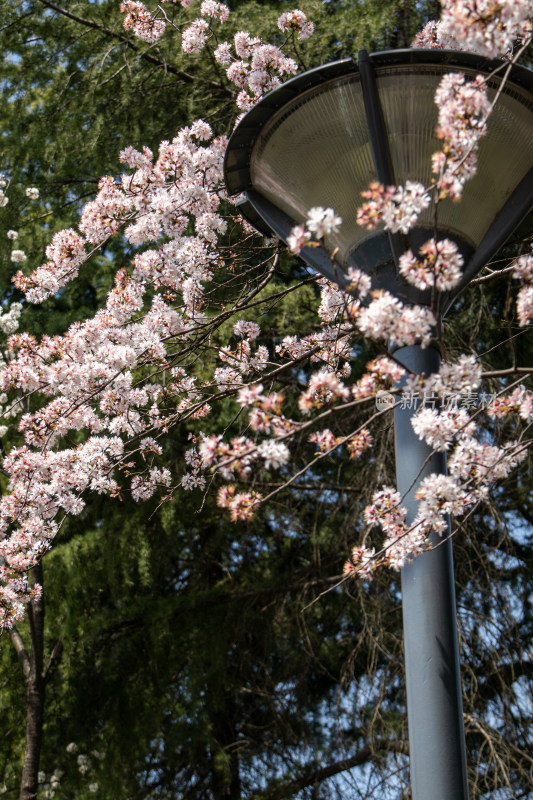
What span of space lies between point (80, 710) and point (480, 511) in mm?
3293

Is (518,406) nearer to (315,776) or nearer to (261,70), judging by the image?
(261,70)

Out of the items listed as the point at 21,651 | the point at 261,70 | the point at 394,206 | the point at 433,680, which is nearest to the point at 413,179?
the point at 394,206

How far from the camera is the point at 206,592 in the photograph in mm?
6547

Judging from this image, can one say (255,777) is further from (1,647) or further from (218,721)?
(1,647)

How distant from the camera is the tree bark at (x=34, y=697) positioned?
5.60 meters

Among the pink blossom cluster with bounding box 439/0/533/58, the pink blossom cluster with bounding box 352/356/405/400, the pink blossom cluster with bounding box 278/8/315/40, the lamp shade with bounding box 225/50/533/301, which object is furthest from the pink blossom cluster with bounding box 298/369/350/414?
the pink blossom cluster with bounding box 278/8/315/40

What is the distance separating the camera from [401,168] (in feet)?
8.23

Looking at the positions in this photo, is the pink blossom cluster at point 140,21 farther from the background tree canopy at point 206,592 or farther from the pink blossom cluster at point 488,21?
the pink blossom cluster at point 488,21

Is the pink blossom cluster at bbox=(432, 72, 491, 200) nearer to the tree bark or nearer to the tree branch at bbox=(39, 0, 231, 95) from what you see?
the tree bark

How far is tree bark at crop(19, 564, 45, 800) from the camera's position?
5.60 meters

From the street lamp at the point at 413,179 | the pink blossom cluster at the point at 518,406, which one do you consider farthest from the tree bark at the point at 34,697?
the pink blossom cluster at the point at 518,406

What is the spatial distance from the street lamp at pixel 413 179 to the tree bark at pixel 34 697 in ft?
12.6

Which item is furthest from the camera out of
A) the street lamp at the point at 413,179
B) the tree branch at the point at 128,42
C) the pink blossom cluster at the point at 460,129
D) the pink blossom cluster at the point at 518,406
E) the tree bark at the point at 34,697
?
the tree branch at the point at 128,42

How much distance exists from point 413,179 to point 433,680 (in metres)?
1.43
